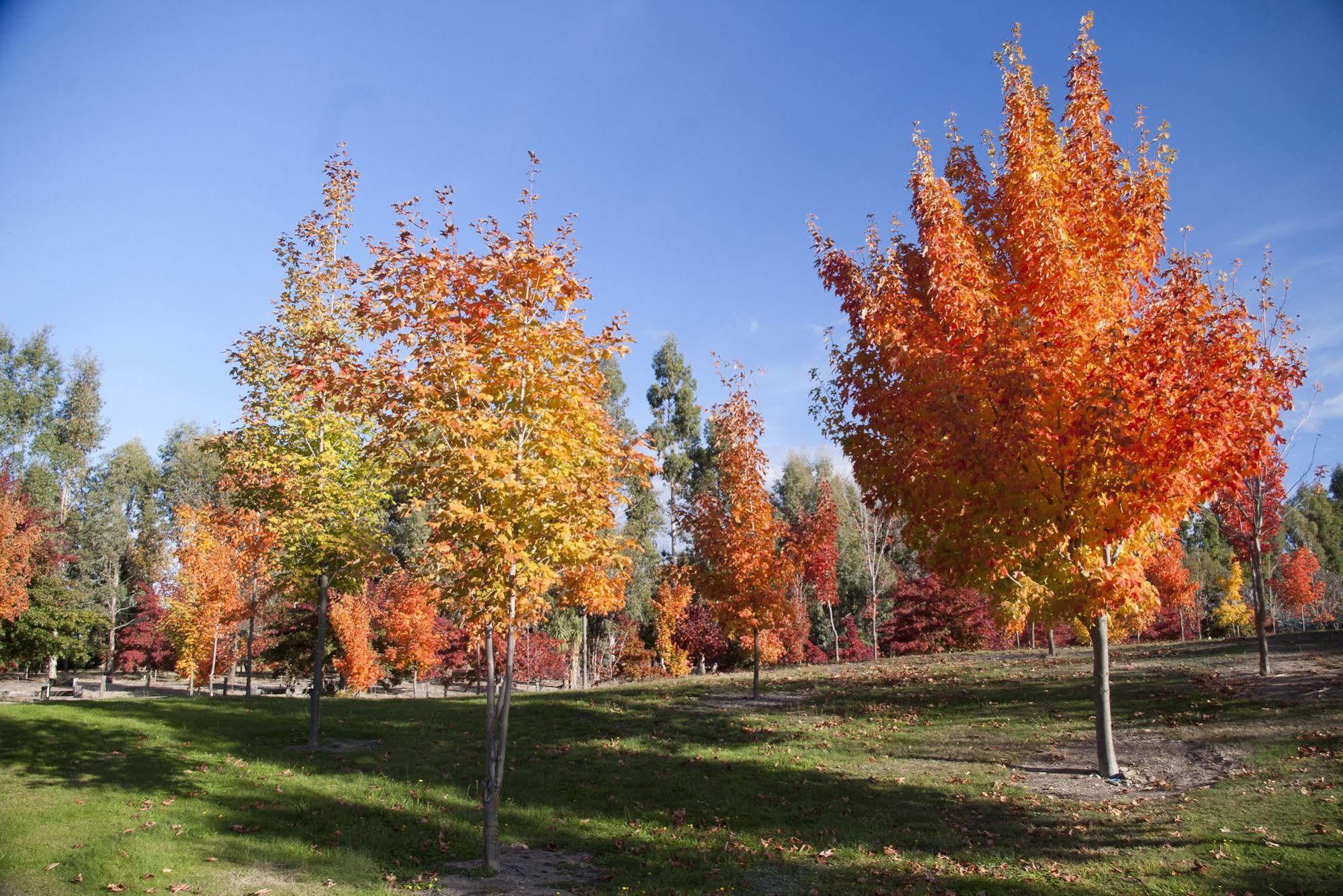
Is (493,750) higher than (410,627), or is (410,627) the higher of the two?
(493,750)

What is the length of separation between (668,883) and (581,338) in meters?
5.58

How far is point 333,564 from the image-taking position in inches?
536

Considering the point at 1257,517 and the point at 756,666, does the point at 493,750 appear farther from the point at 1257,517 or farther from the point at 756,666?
the point at 1257,517

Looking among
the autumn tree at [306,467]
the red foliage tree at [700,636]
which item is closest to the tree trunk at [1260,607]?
the autumn tree at [306,467]

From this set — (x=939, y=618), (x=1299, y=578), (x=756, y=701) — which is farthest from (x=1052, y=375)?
(x=1299, y=578)

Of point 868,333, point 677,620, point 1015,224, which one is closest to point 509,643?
point 868,333

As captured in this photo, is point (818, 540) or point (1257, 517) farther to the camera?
point (818, 540)

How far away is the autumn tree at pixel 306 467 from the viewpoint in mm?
12898

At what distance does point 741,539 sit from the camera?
58.8 ft

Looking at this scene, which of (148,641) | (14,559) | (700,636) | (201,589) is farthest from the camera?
(148,641)

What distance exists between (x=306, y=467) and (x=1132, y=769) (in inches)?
542

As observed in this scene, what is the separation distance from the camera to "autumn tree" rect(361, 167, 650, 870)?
7488mm

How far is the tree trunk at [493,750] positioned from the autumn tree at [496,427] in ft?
0.07

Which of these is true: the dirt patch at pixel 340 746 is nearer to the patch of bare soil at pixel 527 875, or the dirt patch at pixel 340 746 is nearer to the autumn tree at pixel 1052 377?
the patch of bare soil at pixel 527 875
